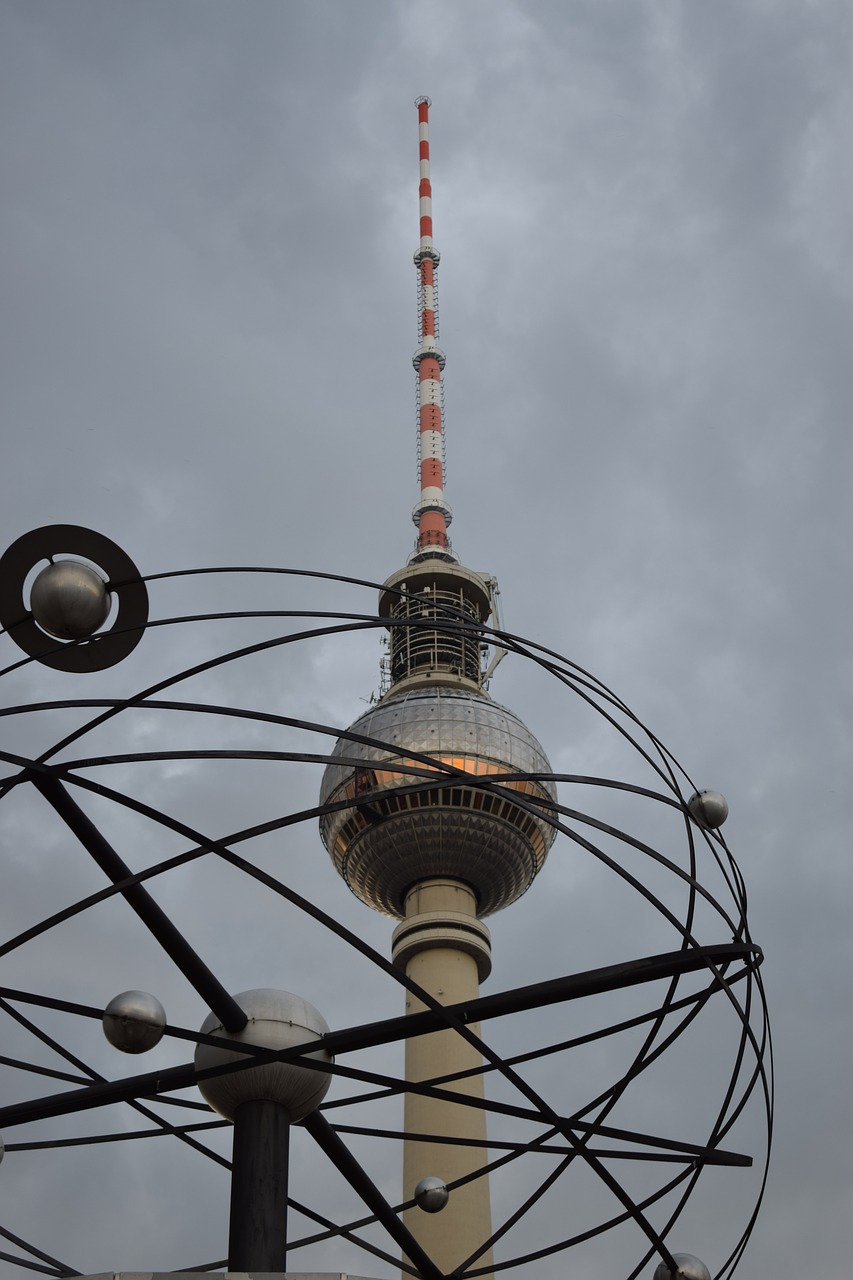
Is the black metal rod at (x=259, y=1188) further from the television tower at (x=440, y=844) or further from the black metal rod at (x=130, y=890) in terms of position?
the television tower at (x=440, y=844)

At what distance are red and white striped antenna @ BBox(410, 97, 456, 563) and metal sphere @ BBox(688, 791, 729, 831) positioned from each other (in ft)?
157

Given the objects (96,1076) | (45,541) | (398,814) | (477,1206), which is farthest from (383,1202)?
(398,814)

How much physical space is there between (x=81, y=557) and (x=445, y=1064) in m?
39.2

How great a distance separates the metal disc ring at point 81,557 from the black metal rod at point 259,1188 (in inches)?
123

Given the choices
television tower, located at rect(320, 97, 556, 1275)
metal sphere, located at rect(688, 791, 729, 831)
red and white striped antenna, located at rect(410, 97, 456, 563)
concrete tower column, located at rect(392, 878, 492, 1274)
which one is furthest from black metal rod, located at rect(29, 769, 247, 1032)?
red and white striped antenna, located at rect(410, 97, 456, 563)

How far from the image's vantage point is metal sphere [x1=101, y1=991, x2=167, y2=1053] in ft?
27.8

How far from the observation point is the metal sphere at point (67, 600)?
27.6 feet

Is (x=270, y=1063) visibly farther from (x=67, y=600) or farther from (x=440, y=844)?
(x=440, y=844)

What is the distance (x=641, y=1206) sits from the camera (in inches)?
395

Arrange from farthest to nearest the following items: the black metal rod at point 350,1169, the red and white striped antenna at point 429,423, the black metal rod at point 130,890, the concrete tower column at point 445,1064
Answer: the red and white striped antenna at point 429,423, the concrete tower column at point 445,1064, the black metal rod at point 350,1169, the black metal rod at point 130,890

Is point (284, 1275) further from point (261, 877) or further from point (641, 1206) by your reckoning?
point (641, 1206)

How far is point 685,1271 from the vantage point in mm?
10398

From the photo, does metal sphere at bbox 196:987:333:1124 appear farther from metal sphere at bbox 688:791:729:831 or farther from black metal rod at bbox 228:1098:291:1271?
metal sphere at bbox 688:791:729:831

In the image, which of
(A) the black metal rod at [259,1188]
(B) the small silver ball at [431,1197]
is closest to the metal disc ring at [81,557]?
(A) the black metal rod at [259,1188]
